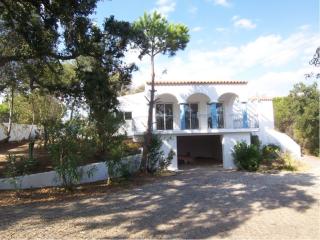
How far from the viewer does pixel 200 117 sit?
80.6ft

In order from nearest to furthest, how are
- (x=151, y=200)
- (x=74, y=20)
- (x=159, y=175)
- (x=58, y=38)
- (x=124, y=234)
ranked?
1. (x=124, y=234)
2. (x=151, y=200)
3. (x=74, y=20)
4. (x=58, y=38)
5. (x=159, y=175)

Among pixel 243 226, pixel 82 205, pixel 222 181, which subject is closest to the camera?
pixel 243 226

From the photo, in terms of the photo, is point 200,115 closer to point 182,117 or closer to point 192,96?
point 192,96

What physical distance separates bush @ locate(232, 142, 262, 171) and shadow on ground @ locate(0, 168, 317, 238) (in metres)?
6.89

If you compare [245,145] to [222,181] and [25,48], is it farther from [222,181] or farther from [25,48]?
[25,48]

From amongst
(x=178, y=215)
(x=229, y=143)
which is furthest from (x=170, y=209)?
(x=229, y=143)

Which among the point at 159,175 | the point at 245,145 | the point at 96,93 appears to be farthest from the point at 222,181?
the point at 245,145

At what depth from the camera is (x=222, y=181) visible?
14.8 metres

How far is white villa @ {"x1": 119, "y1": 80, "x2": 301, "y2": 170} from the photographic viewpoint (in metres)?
22.9

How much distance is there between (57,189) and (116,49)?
5.34m

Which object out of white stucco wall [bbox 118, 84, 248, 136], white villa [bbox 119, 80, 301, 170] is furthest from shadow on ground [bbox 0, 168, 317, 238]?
white stucco wall [bbox 118, 84, 248, 136]

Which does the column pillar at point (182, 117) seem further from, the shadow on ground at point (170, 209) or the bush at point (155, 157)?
the shadow on ground at point (170, 209)

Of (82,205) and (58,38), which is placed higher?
(58,38)

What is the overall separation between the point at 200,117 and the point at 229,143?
2.76 metres
